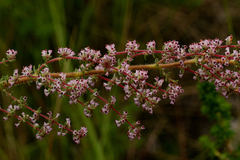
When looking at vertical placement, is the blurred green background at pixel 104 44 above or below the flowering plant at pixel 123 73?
above

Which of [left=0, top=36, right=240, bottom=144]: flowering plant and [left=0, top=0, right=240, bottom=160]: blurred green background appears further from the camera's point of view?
[left=0, top=0, right=240, bottom=160]: blurred green background

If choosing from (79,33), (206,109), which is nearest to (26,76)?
(206,109)

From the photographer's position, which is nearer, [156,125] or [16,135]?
[16,135]

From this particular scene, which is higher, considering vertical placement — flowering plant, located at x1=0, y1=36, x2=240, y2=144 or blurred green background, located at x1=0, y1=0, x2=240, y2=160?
blurred green background, located at x1=0, y1=0, x2=240, y2=160

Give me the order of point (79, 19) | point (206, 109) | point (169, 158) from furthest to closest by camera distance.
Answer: point (169, 158) → point (79, 19) → point (206, 109)

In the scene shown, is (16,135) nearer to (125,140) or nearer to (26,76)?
(125,140)

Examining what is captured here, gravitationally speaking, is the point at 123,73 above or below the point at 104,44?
below

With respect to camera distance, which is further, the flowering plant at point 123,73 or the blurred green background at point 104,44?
the blurred green background at point 104,44

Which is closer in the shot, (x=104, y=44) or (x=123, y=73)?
(x=123, y=73)
